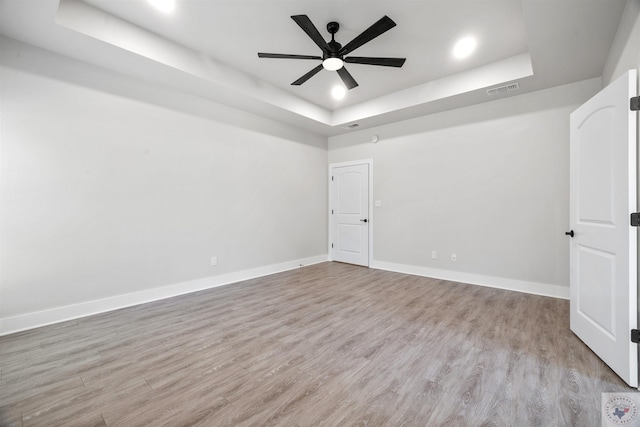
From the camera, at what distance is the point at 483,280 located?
4148 millimetres

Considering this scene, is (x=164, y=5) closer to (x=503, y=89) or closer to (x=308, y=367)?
(x=308, y=367)

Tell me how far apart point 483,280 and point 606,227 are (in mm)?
2294

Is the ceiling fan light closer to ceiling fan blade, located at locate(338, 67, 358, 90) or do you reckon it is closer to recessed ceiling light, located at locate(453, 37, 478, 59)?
ceiling fan blade, located at locate(338, 67, 358, 90)

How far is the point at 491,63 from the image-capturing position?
355 centimetres

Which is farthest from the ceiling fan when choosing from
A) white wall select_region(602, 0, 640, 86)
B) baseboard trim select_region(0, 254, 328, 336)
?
baseboard trim select_region(0, 254, 328, 336)

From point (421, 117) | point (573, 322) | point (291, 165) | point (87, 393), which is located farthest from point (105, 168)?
point (573, 322)

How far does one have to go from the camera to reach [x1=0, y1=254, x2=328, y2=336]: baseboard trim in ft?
8.68

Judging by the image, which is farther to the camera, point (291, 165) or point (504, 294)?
point (291, 165)

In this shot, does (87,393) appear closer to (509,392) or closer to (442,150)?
(509,392)

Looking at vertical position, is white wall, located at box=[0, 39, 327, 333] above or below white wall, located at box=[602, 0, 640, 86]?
below

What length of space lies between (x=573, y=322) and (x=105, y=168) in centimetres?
531

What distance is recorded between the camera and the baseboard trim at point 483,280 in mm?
3598

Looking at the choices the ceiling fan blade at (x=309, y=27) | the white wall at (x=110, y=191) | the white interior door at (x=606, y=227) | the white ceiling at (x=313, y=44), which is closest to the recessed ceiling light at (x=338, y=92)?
the white ceiling at (x=313, y=44)

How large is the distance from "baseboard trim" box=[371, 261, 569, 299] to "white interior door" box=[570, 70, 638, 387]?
4.17ft
